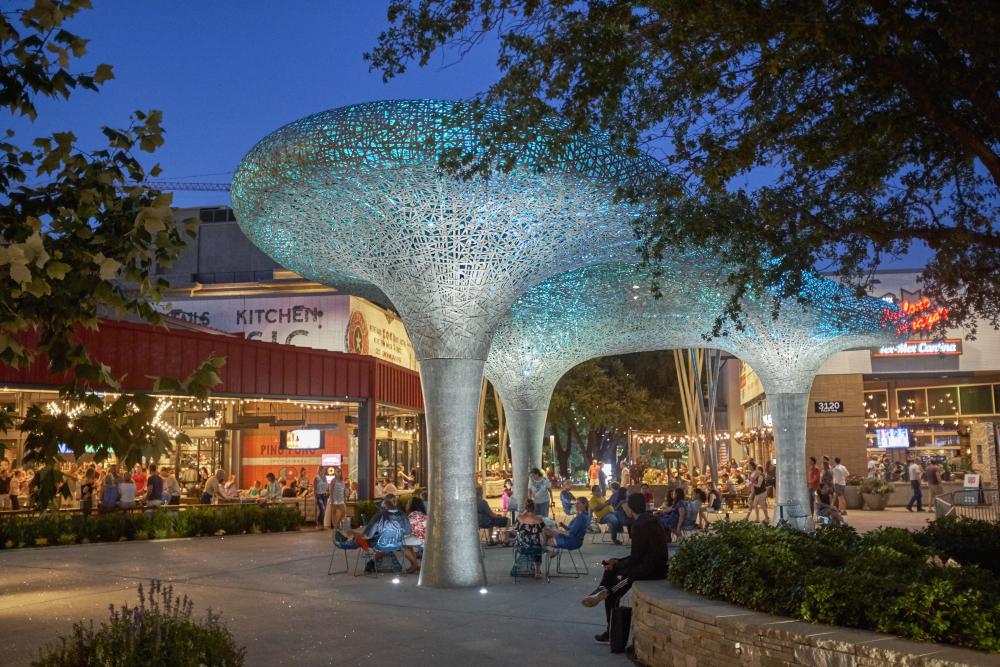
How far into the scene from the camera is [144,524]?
17.6m

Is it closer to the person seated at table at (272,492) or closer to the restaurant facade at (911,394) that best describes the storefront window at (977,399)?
the restaurant facade at (911,394)

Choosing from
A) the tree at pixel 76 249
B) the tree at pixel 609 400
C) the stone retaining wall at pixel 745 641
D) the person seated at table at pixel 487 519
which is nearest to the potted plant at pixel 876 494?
the person seated at table at pixel 487 519

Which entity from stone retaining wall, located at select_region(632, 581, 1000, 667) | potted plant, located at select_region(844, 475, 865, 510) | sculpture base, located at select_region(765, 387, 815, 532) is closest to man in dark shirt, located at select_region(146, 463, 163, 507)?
sculpture base, located at select_region(765, 387, 815, 532)

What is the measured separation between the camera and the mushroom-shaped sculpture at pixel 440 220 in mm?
10234

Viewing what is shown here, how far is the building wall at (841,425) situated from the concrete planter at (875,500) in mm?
4494

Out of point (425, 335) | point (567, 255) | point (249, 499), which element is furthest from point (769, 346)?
point (249, 499)

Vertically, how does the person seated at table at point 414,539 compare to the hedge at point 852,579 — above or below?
below

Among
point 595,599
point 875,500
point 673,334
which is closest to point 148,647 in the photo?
point 595,599

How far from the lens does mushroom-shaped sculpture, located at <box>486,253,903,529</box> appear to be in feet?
56.5

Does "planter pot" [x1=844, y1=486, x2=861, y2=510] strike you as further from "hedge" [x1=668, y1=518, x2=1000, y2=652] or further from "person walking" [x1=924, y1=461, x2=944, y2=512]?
"hedge" [x1=668, y1=518, x2=1000, y2=652]

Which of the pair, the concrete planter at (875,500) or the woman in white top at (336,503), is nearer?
the woman in white top at (336,503)

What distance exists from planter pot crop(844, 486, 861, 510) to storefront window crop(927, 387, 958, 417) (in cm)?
761

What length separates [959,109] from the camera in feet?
27.0

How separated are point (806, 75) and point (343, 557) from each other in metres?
9.83
